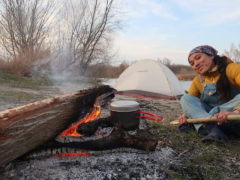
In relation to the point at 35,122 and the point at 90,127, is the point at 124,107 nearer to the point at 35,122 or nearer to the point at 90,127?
the point at 90,127

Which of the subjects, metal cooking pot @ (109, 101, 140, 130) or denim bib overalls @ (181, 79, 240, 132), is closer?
metal cooking pot @ (109, 101, 140, 130)

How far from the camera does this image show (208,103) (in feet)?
8.17

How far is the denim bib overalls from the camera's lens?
84.1 inches

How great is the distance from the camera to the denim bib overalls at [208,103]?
213cm

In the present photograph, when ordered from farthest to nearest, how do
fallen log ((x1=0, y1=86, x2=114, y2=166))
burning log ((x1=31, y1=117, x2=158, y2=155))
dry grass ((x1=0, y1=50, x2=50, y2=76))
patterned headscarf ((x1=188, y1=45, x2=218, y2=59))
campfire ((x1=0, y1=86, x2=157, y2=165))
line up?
1. dry grass ((x1=0, y1=50, x2=50, y2=76))
2. patterned headscarf ((x1=188, y1=45, x2=218, y2=59))
3. burning log ((x1=31, y1=117, x2=158, y2=155))
4. campfire ((x1=0, y1=86, x2=157, y2=165))
5. fallen log ((x1=0, y1=86, x2=114, y2=166))

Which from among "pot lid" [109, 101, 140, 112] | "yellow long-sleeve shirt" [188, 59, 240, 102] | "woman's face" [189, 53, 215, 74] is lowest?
"pot lid" [109, 101, 140, 112]

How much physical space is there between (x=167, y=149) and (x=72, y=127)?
3.50ft

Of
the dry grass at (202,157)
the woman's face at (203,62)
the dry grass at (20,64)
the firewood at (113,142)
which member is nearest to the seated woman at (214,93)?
the woman's face at (203,62)

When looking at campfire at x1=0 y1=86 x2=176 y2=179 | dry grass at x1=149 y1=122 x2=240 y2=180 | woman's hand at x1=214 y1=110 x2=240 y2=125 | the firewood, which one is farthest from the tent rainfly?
the firewood

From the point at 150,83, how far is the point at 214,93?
430 centimetres

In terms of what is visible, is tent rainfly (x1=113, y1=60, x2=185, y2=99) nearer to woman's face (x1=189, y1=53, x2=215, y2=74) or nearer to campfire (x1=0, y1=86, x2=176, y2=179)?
woman's face (x1=189, y1=53, x2=215, y2=74)

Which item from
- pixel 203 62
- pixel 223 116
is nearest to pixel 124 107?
pixel 223 116

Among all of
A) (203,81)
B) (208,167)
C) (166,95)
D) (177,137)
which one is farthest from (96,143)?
(166,95)

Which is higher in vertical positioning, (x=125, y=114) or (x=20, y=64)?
(x=20, y=64)
